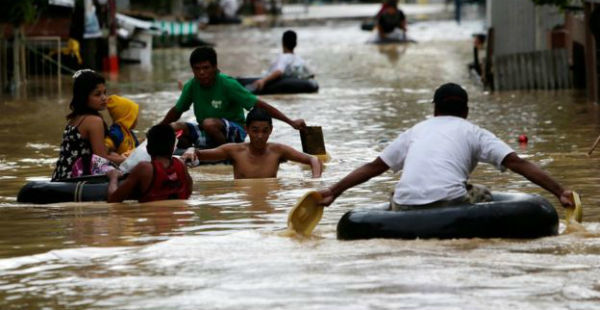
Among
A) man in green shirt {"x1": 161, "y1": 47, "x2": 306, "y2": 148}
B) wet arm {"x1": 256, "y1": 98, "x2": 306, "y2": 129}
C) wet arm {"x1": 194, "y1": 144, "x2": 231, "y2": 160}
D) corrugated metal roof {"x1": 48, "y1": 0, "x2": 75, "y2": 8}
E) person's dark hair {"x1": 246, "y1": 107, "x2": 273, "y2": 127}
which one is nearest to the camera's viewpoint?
person's dark hair {"x1": 246, "y1": 107, "x2": 273, "y2": 127}

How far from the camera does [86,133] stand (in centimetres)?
1241

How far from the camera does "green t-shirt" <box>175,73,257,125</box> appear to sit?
1524 centimetres

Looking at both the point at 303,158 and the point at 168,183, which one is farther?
the point at 303,158

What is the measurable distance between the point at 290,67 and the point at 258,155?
11.9 metres

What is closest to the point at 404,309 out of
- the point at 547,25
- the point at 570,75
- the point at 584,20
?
the point at 584,20

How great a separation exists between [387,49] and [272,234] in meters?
30.6

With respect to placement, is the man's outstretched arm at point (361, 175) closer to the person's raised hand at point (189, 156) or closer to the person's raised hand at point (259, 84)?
the person's raised hand at point (189, 156)

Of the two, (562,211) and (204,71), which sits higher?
(204,71)

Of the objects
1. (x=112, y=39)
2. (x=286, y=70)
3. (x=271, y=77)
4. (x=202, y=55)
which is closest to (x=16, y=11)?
(x=271, y=77)

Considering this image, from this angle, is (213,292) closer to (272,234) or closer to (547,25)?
(272,234)

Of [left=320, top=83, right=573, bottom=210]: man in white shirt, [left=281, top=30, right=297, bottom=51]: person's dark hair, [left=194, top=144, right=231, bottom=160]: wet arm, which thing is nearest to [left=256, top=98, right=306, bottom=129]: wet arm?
[left=194, top=144, right=231, bottom=160]: wet arm

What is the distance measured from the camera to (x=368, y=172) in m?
10.0

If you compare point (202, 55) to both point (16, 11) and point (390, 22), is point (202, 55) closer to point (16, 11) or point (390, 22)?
point (16, 11)

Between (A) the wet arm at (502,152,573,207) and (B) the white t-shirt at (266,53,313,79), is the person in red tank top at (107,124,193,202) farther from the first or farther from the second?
(B) the white t-shirt at (266,53,313,79)
